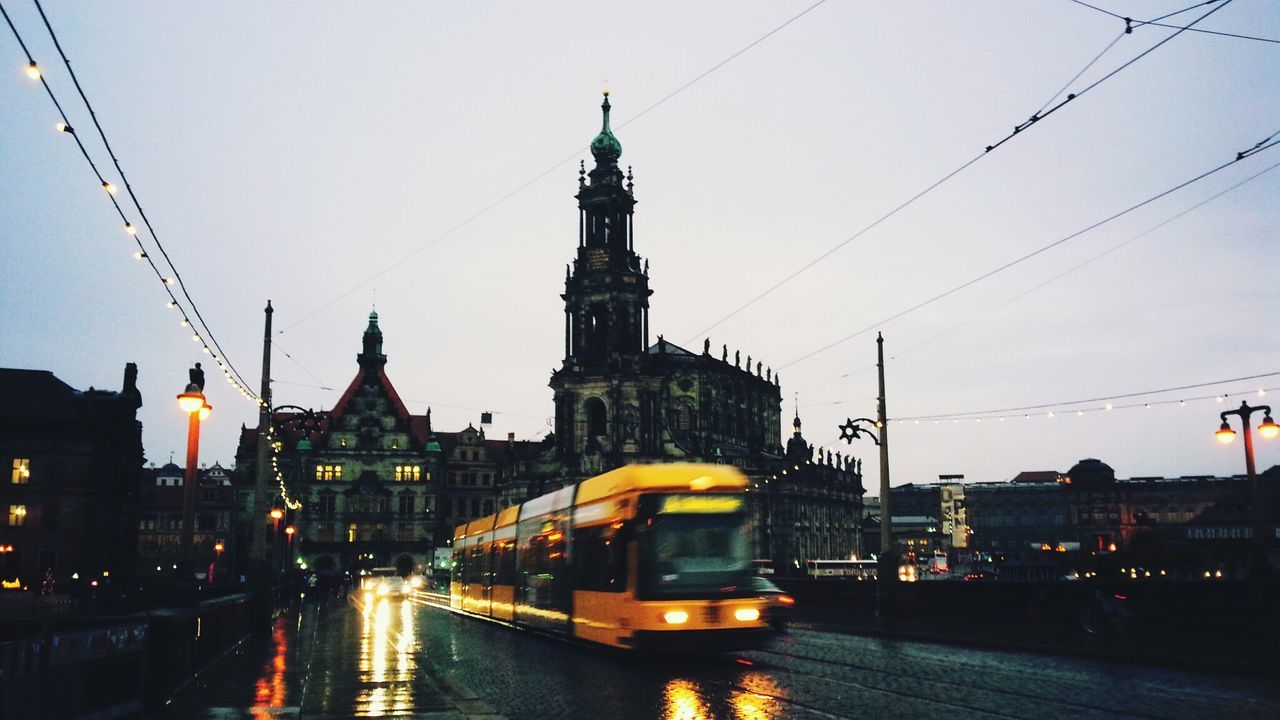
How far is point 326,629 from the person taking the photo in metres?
31.2

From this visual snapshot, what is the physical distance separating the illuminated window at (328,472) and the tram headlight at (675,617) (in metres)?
88.0

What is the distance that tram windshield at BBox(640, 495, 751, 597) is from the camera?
62.2ft

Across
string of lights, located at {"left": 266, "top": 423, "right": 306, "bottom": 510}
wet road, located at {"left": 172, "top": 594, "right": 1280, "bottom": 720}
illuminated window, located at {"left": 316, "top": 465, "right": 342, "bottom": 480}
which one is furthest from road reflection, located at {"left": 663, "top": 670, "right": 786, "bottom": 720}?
illuminated window, located at {"left": 316, "top": 465, "right": 342, "bottom": 480}

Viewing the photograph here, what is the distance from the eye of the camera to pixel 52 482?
197 ft

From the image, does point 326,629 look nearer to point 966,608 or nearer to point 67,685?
point 966,608

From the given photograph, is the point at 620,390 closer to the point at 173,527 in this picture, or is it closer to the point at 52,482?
the point at 52,482

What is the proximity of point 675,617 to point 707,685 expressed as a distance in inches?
114

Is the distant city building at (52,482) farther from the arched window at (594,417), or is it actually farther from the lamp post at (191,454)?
the lamp post at (191,454)

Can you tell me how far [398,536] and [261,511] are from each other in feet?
244

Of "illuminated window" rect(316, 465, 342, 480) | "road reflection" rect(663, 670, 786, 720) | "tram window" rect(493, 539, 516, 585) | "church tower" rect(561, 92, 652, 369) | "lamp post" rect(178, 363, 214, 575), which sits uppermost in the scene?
"church tower" rect(561, 92, 652, 369)

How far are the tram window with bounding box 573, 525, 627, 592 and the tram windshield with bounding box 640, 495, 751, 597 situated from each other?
0.79 m

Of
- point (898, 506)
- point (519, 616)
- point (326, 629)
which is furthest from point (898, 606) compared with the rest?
point (898, 506)

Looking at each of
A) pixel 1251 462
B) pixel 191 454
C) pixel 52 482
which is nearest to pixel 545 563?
pixel 191 454

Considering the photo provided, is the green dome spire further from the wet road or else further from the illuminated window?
the wet road
